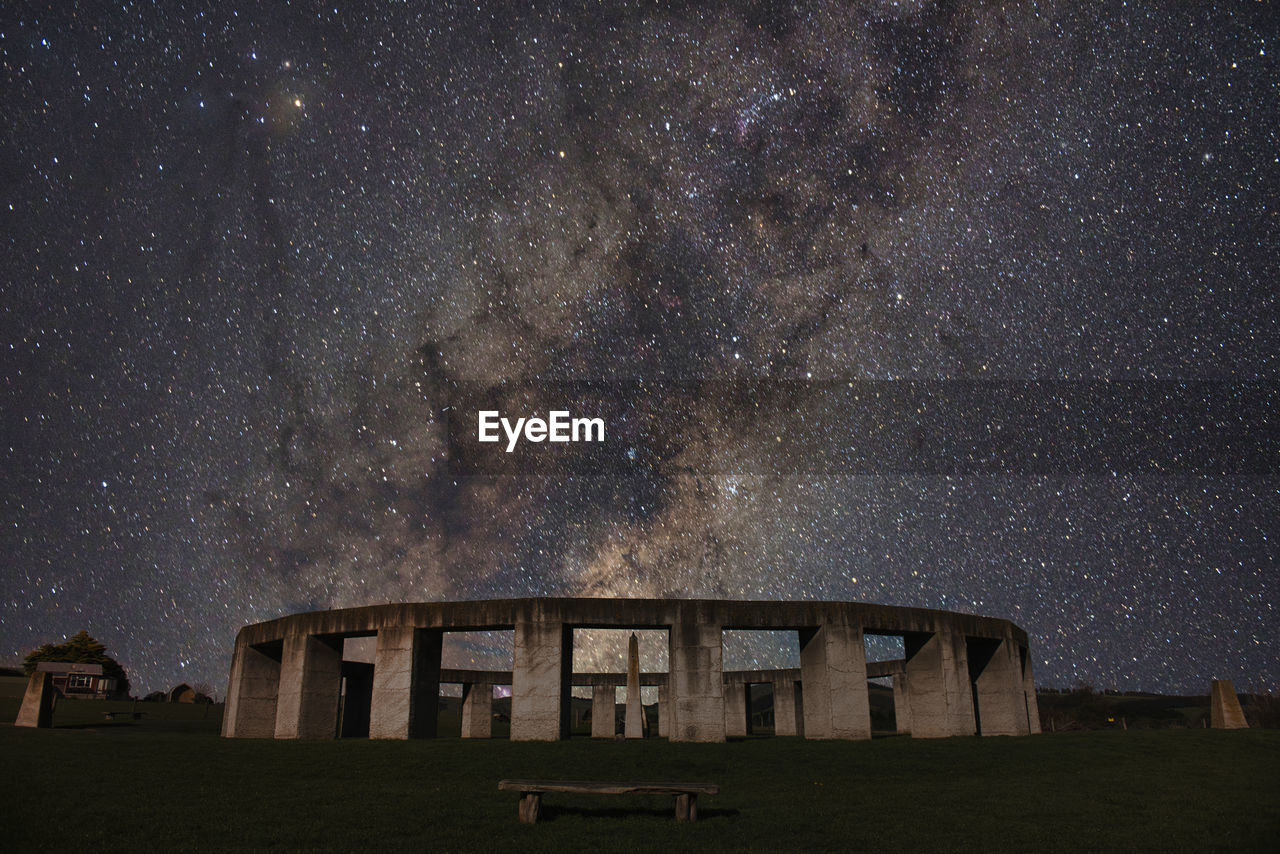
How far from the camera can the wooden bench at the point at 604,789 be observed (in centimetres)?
1044

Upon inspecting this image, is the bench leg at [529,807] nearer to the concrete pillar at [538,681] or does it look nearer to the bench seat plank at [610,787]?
the bench seat plank at [610,787]

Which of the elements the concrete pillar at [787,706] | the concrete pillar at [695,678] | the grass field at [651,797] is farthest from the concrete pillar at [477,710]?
the concrete pillar at [695,678]

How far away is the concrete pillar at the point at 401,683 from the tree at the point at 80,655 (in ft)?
185

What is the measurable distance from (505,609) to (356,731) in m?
13.7

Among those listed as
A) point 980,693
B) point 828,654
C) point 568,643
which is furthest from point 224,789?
point 980,693

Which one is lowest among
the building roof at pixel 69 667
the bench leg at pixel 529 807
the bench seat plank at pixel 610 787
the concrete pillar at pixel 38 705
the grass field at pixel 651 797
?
the grass field at pixel 651 797

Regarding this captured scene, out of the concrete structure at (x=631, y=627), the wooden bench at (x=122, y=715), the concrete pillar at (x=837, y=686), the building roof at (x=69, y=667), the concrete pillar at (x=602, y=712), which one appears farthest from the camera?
the building roof at (x=69, y=667)

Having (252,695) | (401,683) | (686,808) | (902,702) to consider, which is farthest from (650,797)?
(902,702)

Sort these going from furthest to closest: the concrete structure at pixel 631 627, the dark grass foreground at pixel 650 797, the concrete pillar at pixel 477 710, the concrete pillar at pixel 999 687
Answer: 1. the concrete pillar at pixel 477 710
2. the concrete pillar at pixel 999 687
3. the concrete structure at pixel 631 627
4. the dark grass foreground at pixel 650 797

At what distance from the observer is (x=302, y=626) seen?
29000 mm

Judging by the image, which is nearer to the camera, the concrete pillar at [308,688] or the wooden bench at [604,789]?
the wooden bench at [604,789]

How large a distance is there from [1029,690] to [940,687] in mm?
8371

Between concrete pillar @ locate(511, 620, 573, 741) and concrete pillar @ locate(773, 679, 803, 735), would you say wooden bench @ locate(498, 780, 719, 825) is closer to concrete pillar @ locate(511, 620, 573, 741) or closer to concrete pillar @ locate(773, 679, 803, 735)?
concrete pillar @ locate(511, 620, 573, 741)

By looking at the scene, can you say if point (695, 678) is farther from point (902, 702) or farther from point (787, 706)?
point (902, 702)
